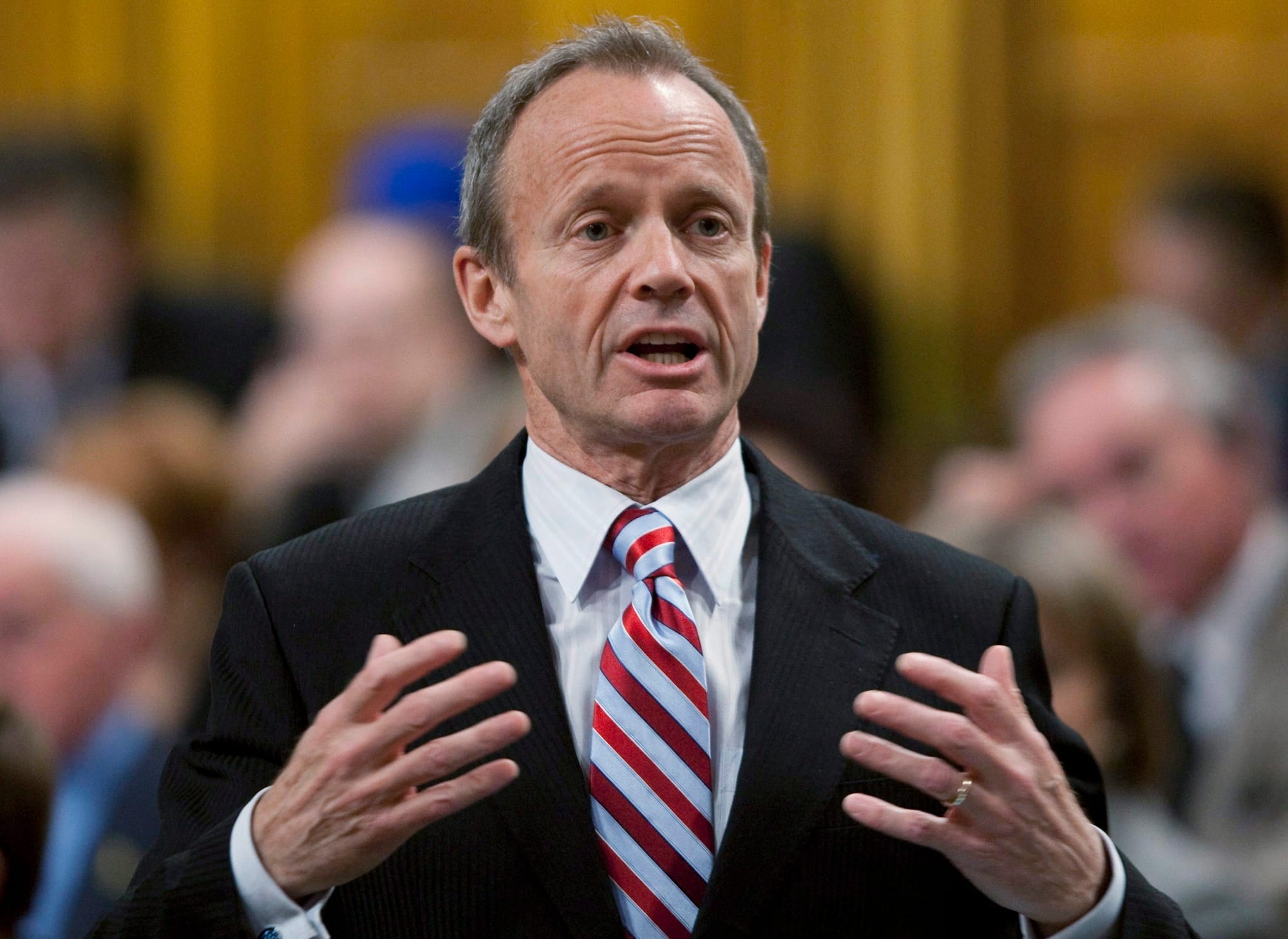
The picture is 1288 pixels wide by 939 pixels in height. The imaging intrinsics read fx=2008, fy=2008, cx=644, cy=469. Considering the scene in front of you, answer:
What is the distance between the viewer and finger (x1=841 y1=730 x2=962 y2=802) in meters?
2.01

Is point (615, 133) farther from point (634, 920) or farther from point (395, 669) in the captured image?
point (634, 920)

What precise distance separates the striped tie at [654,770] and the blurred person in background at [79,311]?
422cm

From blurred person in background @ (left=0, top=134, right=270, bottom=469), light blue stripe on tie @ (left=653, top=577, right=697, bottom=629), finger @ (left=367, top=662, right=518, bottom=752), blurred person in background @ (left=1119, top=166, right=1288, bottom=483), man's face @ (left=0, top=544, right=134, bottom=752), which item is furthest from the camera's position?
blurred person in background @ (left=1119, top=166, right=1288, bottom=483)

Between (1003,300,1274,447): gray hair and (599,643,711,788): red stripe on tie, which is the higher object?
(599,643,711,788): red stripe on tie

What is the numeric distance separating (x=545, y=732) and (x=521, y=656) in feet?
0.32

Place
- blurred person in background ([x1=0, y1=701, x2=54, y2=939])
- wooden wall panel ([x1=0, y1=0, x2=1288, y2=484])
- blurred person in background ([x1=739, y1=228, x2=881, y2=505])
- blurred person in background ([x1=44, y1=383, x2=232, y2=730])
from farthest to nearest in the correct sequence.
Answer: wooden wall panel ([x1=0, y1=0, x2=1288, y2=484]) → blurred person in background ([x1=739, y1=228, x2=881, y2=505]) → blurred person in background ([x1=44, y1=383, x2=232, y2=730]) → blurred person in background ([x1=0, y1=701, x2=54, y2=939])

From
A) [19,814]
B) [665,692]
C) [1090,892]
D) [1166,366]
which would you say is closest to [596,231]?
[665,692]

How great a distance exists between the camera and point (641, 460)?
2.34 metres

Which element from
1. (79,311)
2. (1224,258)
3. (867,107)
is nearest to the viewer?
(79,311)

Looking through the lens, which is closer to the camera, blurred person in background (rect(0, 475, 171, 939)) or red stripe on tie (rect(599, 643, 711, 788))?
red stripe on tie (rect(599, 643, 711, 788))

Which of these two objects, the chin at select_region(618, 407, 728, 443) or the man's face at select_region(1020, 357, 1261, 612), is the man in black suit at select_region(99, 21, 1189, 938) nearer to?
the chin at select_region(618, 407, 728, 443)

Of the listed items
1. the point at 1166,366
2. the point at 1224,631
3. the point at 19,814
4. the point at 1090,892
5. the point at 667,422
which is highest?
the point at 667,422

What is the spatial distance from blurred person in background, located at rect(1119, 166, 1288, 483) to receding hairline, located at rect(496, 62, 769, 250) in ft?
15.6

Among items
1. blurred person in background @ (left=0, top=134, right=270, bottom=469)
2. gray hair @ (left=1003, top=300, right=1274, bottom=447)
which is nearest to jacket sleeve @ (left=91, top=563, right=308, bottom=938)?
gray hair @ (left=1003, top=300, right=1274, bottom=447)
